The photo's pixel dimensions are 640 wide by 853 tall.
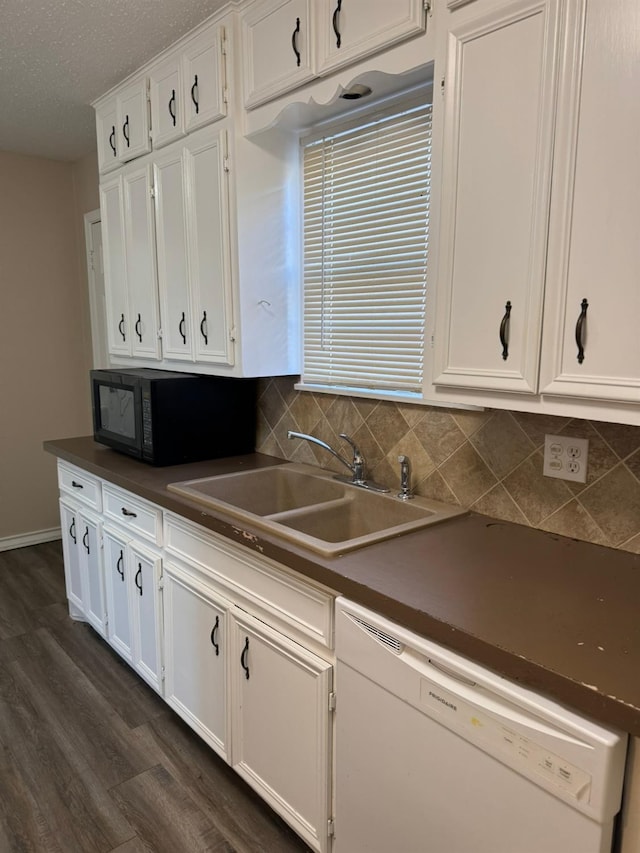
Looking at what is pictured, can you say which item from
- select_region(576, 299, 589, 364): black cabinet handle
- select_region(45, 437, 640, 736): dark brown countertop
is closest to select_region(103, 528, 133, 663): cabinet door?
select_region(45, 437, 640, 736): dark brown countertop

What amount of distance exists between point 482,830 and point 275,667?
69cm

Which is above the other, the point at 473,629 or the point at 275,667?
the point at 473,629

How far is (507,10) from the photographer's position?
1234mm

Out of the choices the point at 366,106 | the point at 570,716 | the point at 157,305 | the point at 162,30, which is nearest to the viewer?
the point at 570,716

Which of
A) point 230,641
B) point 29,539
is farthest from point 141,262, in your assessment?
point 29,539

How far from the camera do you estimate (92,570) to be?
106 inches

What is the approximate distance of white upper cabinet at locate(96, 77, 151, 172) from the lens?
2482 mm

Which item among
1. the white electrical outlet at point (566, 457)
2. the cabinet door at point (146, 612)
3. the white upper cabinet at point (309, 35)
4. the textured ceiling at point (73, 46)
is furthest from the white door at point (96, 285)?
the white electrical outlet at point (566, 457)

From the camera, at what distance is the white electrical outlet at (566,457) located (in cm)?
150

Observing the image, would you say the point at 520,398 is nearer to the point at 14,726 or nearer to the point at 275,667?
the point at 275,667

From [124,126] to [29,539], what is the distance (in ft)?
9.39

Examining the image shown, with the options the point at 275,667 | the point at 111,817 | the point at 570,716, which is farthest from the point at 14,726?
the point at 570,716

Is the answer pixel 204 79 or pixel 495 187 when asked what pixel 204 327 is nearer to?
pixel 204 79

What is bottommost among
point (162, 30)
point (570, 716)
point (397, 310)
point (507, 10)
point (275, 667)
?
point (275, 667)
